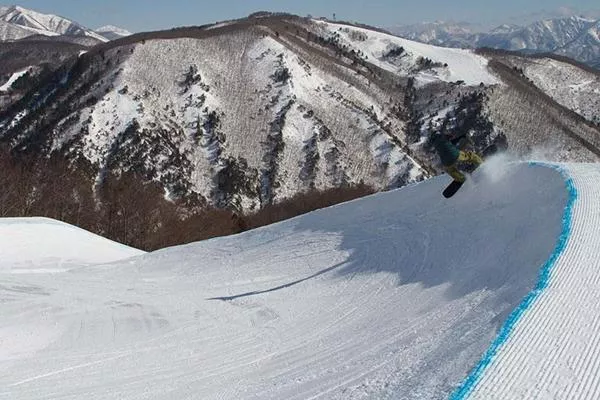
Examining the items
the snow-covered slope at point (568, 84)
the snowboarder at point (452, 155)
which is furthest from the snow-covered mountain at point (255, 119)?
the snowboarder at point (452, 155)

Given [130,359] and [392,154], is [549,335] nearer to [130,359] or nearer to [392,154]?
[130,359]

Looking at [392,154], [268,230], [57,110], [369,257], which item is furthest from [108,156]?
[369,257]

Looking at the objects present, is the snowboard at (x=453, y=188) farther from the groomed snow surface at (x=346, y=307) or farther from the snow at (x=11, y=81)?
the snow at (x=11, y=81)

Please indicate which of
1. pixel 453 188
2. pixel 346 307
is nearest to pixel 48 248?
pixel 346 307

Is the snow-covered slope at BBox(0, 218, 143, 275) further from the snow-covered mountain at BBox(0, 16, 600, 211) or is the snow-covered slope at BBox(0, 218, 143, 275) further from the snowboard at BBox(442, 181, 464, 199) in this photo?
the snow-covered mountain at BBox(0, 16, 600, 211)

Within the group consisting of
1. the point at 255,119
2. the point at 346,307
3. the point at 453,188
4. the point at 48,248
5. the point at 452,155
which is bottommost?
the point at 346,307

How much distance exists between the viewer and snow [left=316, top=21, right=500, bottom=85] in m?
121

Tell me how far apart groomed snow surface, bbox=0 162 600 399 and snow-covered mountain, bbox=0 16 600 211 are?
167 feet

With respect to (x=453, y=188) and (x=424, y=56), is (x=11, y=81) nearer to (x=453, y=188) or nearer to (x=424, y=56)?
(x=424, y=56)

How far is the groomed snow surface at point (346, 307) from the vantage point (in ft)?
18.7

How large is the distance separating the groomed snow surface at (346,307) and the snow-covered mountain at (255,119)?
50855mm

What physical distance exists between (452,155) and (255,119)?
68.9 metres

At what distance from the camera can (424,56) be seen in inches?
5276

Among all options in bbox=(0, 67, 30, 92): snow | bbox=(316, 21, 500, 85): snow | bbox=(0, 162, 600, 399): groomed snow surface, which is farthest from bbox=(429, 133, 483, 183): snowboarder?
bbox=(0, 67, 30, 92): snow
